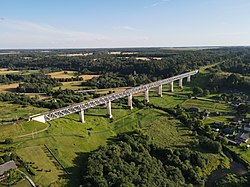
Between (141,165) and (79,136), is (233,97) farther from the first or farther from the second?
(79,136)

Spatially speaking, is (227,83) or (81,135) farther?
(227,83)

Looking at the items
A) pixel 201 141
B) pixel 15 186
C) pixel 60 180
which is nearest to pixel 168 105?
pixel 201 141

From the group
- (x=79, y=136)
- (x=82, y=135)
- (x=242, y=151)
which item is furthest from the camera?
(x=82, y=135)

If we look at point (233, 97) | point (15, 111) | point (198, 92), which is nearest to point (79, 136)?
point (15, 111)

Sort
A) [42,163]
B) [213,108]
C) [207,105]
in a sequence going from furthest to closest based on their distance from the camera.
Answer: [207,105] < [213,108] < [42,163]

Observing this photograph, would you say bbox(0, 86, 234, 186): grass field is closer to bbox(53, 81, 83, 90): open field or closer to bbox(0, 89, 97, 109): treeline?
bbox(0, 89, 97, 109): treeline

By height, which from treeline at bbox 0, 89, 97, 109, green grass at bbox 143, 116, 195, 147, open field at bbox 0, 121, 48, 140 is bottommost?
green grass at bbox 143, 116, 195, 147

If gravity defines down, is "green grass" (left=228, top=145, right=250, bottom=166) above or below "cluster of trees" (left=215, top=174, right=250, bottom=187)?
above

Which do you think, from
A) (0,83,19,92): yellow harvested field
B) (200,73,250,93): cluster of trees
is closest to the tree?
(200,73,250,93): cluster of trees
